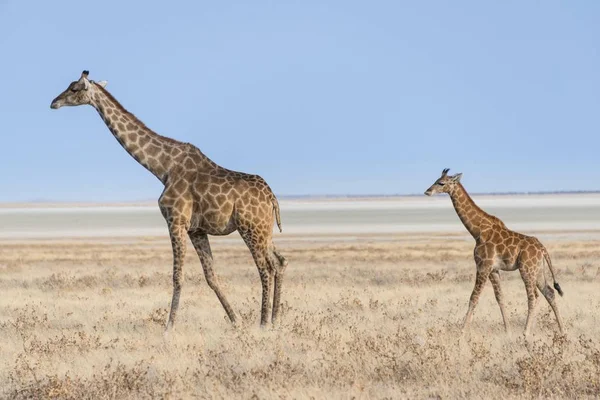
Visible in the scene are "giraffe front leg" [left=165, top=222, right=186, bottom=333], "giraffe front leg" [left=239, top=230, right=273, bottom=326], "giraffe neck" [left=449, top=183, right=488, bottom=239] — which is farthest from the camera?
"giraffe neck" [left=449, top=183, right=488, bottom=239]

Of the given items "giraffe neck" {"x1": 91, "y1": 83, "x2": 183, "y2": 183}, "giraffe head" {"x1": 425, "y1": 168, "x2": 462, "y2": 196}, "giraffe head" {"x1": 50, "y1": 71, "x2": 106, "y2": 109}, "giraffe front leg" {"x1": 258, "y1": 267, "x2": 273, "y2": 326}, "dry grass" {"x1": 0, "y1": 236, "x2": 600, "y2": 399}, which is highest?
"giraffe head" {"x1": 50, "y1": 71, "x2": 106, "y2": 109}

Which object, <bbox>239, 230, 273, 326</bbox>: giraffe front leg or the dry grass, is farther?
<bbox>239, 230, 273, 326</bbox>: giraffe front leg

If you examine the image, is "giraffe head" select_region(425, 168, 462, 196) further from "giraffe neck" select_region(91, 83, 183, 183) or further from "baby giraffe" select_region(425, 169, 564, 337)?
"giraffe neck" select_region(91, 83, 183, 183)

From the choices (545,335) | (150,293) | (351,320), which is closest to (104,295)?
(150,293)

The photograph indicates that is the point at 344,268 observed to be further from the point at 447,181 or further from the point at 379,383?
the point at 379,383

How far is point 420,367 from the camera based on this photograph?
10.9m

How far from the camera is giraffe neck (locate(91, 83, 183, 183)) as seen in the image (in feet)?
47.1

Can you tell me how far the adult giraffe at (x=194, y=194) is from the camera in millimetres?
13867

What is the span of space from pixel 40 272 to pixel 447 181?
18.2m

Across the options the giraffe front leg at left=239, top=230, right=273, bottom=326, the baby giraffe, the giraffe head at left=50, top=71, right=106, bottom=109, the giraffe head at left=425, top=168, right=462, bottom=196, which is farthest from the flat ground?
the giraffe head at left=50, top=71, right=106, bottom=109

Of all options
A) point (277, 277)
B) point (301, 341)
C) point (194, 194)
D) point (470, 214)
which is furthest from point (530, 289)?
point (194, 194)

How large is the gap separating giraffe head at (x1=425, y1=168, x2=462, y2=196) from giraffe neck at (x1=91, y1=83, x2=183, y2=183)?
4010 millimetres

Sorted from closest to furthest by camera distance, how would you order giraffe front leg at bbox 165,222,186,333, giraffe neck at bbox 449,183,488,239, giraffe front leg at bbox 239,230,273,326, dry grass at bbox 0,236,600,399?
dry grass at bbox 0,236,600,399
giraffe front leg at bbox 165,222,186,333
giraffe front leg at bbox 239,230,273,326
giraffe neck at bbox 449,183,488,239

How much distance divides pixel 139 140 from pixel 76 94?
1201 mm
